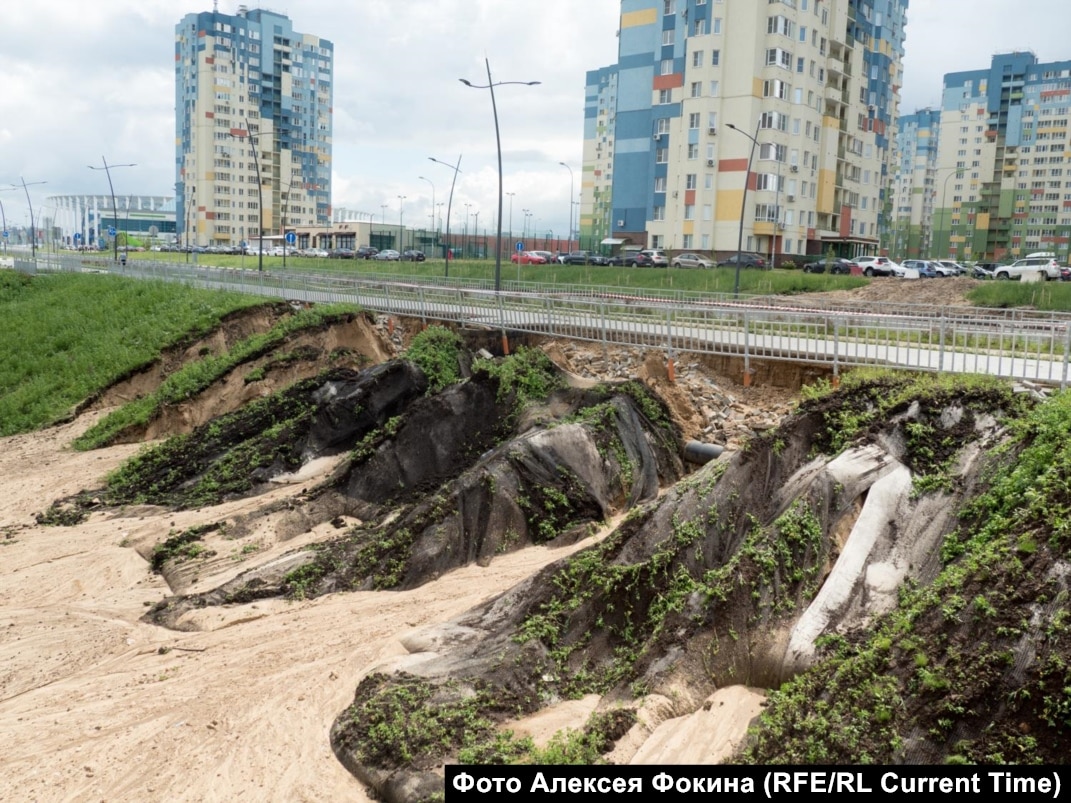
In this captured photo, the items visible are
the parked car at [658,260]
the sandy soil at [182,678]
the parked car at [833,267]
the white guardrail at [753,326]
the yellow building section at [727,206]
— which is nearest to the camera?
the sandy soil at [182,678]

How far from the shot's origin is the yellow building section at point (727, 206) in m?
61.2

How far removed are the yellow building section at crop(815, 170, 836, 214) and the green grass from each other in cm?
4698

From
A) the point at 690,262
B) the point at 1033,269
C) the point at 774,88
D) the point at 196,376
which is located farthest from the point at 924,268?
the point at 196,376

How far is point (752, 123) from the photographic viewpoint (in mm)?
60531

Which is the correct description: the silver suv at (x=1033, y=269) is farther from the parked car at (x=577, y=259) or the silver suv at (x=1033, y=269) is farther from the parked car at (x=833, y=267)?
the parked car at (x=577, y=259)

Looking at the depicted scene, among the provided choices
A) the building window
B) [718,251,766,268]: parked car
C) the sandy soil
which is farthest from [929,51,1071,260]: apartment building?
the sandy soil

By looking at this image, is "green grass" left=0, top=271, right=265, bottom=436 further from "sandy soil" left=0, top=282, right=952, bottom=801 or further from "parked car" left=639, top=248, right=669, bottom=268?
"parked car" left=639, top=248, right=669, bottom=268

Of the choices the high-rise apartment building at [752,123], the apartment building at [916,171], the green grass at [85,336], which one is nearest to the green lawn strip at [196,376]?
the green grass at [85,336]

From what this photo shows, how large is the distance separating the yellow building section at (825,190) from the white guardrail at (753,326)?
118 feet

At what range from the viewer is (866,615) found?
29.7ft

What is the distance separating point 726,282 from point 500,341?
25083mm

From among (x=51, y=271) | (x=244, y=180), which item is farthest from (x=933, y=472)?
(x=244, y=180)

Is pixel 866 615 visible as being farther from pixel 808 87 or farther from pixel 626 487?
pixel 808 87

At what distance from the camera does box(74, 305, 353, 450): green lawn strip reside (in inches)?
1003
